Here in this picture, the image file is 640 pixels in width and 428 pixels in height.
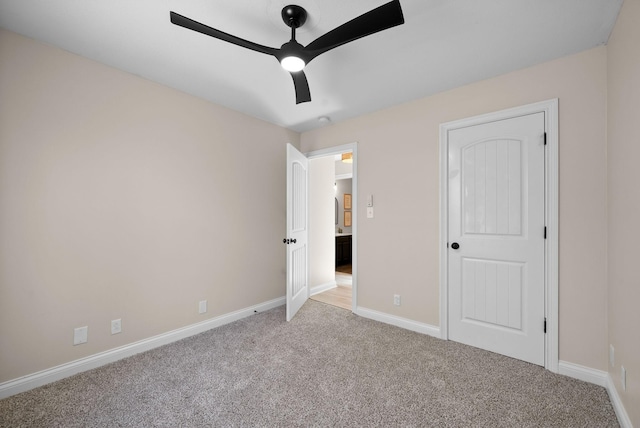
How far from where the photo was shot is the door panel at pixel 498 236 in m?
2.24

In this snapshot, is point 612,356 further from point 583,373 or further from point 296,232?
point 296,232

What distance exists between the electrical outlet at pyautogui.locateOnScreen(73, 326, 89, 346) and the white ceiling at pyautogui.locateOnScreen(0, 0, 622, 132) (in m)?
2.11

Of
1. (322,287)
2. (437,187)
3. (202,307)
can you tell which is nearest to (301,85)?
(437,187)

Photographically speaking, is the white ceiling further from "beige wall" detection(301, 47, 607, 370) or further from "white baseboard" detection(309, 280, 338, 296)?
"white baseboard" detection(309, 280, 338, 296)

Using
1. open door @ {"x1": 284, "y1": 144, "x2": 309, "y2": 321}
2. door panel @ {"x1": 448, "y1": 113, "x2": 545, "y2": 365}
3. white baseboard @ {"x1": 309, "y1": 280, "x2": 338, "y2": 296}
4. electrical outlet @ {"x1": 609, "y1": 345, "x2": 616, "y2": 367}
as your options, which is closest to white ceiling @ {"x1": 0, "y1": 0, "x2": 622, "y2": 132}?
door panel @ {"x1": 448, "y1": 113, "x2": 545, "y2": 365}

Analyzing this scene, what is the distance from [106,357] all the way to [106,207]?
1209 millimetres

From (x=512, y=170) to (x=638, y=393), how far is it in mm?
1569

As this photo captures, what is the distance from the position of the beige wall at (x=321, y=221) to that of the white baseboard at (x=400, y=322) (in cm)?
115

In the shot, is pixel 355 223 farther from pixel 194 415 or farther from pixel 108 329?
pixel 108 329

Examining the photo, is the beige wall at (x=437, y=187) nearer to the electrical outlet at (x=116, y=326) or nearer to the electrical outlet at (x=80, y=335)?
the electrical outlet at (x=116, y=326)

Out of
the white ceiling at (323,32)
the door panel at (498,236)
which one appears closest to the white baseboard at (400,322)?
the door panel at (498,236)

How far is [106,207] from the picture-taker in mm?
2281

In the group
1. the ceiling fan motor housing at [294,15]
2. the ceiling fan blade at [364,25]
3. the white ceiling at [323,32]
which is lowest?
the ceiling fan blade at [364,25]

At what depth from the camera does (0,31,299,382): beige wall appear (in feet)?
6.26
